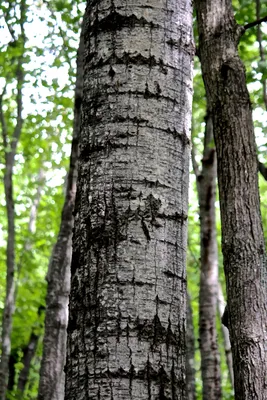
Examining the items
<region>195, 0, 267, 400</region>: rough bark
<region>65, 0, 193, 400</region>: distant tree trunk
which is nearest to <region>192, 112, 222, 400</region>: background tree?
<region>195, 0, 267, 400</region>: rough bark

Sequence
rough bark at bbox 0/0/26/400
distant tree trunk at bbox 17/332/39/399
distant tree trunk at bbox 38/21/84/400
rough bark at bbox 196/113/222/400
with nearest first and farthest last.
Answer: distant tree trunk at bbox 38/21/84/400 → rough bark at bbox 196/113/222/400 → rough bark at bbox 0/0/26/400 → distant tree trunk at bbox 17/332/39/399

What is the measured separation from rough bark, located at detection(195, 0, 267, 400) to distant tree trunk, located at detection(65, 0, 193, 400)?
9.11 ft

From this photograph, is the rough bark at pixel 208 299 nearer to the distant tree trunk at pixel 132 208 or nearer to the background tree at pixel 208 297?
the background tree at pixel 208 297

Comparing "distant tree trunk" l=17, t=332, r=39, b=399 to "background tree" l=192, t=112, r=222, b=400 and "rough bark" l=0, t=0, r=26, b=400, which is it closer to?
"rough bark" l=0, t=0, r=26, b=400

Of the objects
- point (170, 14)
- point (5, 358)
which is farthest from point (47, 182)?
point (170, 14)

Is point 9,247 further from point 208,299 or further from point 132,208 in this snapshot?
point 132,208

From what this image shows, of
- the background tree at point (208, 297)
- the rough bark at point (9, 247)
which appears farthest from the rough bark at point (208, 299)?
the rough bark at point (9, 247)

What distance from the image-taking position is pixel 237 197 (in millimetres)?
4863

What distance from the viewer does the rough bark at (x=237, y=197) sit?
14.7 ft

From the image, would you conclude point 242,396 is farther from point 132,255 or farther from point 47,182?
point 47,182

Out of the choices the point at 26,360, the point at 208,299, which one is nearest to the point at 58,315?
the point at 208,299

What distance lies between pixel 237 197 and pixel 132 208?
311 centimetres

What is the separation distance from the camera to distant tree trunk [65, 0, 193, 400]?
1.74 m

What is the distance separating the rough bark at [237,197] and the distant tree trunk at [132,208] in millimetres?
2776
